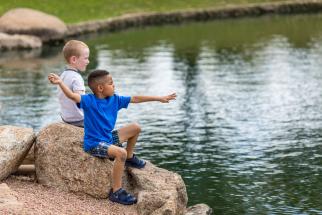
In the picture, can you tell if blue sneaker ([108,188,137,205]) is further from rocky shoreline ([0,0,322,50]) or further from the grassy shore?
the grassy shore

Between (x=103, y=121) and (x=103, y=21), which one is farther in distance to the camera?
(x=103, y=21)

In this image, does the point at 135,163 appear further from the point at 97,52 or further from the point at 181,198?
the point at 97,52

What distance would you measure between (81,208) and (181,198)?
8.38 feet

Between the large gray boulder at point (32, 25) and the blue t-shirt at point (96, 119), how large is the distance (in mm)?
45068

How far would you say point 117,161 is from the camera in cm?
1634

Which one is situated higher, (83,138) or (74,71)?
(74,71)

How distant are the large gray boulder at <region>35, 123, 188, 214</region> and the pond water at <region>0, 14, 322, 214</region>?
3217mm

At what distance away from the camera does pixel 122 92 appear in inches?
1458

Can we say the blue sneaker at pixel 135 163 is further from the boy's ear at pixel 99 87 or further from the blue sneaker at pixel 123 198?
the boy's ear at pixel 99 87

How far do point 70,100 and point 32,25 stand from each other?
44576mm

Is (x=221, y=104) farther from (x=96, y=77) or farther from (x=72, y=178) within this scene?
(x=96, y=77)

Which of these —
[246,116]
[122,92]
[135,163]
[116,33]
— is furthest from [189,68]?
[135,163]

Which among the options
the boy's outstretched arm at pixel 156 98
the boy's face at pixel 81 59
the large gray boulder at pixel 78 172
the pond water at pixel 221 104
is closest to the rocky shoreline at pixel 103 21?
the pond water at pixel 221 104

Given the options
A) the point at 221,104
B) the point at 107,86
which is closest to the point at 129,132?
the point at 107,86
